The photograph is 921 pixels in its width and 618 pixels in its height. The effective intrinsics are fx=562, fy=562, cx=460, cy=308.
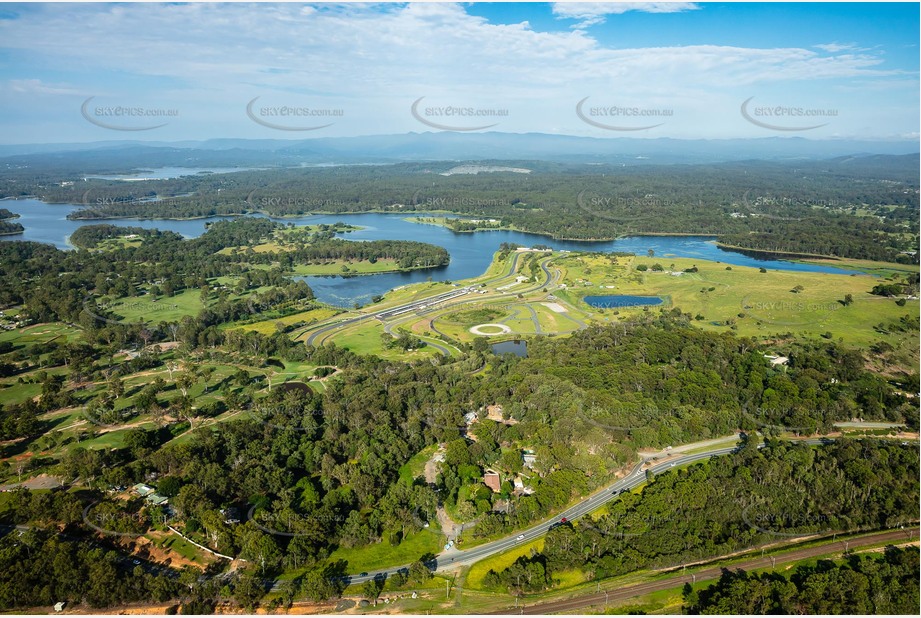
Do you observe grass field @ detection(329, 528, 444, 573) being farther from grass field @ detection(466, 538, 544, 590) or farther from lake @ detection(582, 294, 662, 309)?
lake @ detection(582, 294, 662, 309)

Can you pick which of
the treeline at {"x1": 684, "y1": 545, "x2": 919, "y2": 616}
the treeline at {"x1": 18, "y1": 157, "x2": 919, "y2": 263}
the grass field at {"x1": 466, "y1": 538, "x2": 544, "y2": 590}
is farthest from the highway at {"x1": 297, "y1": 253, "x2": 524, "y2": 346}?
the treeline at {"x1": 18, "y1": 157, "x2": 919, "y2": 263}

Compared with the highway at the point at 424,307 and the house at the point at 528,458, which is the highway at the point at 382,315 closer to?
the highway at the point at 424,307

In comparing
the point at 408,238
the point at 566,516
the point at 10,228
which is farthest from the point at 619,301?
the point at 10,228

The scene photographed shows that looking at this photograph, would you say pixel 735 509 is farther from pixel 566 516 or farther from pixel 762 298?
pixel 762 298

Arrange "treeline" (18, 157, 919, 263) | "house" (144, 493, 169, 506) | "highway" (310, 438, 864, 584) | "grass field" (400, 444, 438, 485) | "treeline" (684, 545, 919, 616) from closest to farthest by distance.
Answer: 1. "treeline" (684, 545, 919, 616)
2. "highway" (310, 438, 864, 584)
3. "house" (144, 493, 169, 506)
4. "grass field" (400, 444, 438, 485)
5. "treeline" (18, 157, 919, 263)

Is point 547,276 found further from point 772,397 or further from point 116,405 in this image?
point 116,405

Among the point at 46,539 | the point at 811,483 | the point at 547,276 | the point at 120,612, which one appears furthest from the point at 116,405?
the point at 547,276
